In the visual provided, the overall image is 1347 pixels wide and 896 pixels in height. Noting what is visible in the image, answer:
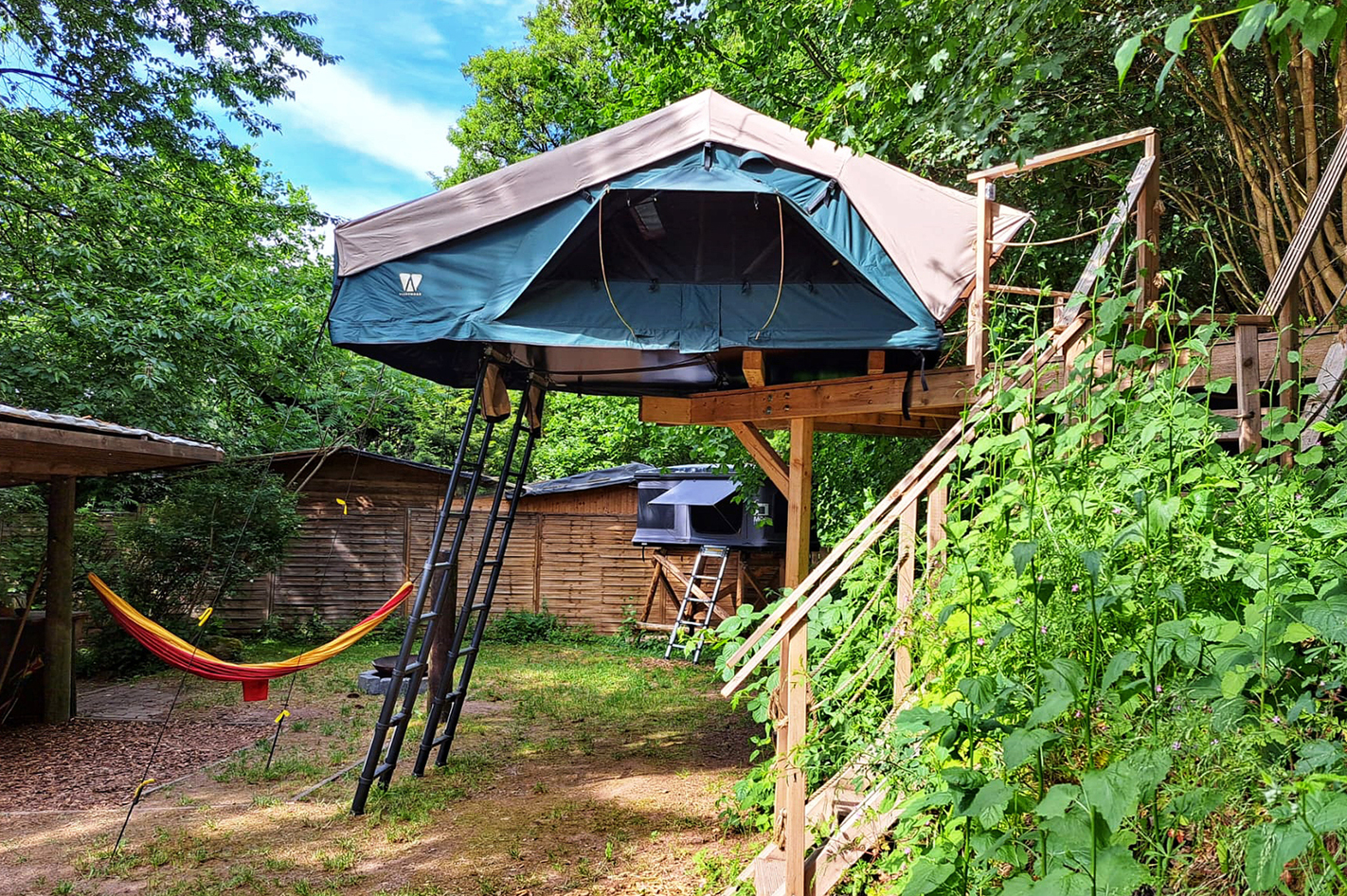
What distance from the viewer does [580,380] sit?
5.89 meters

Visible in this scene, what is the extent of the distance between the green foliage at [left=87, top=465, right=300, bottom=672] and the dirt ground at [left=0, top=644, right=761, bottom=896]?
158 cm

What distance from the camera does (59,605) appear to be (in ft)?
21.0

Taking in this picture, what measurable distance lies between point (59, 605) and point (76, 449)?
187 cm

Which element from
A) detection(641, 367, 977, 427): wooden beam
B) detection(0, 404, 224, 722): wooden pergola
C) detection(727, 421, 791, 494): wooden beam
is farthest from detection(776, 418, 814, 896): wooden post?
detection(0, 404, 224, 722): wooden pergola

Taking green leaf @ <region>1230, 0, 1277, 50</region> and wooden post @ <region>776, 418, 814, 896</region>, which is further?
wooden post @ <region>776, 418, 814, 896</region>

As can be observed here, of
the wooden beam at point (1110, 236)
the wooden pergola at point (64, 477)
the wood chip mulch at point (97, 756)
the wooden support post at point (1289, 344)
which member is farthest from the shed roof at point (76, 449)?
the wooden support post at point (1289, 344)

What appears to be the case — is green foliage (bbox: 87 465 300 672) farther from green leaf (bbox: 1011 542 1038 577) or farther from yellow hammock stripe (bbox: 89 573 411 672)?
green leaf (bbox: 1011 542 1038 577)

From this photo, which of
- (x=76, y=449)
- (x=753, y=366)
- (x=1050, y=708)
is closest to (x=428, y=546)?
(x=76, y=449)

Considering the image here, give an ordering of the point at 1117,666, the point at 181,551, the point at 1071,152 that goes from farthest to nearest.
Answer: the point at 181,551, the point at 1071,152, the point at 1117,666

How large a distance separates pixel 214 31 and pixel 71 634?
21.8 ft

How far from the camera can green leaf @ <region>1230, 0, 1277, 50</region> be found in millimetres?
1293

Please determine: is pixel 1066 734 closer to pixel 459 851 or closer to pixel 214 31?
pixel 459 851

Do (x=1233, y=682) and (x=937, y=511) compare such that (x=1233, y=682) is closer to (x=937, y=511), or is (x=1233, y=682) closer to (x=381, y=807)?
(x=937, y=511)

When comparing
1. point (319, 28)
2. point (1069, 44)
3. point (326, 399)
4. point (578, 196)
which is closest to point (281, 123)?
point (319, 28)
